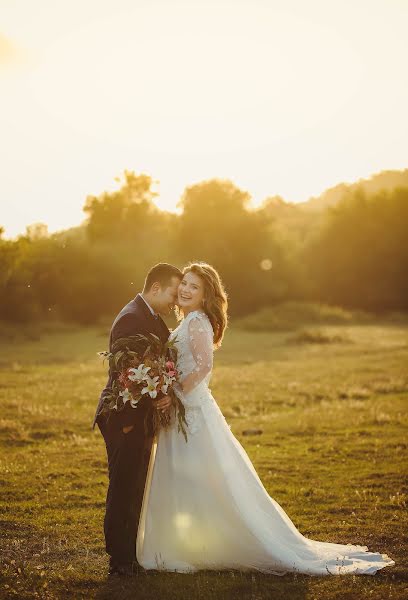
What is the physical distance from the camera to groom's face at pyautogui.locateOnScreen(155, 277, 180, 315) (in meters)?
7.52

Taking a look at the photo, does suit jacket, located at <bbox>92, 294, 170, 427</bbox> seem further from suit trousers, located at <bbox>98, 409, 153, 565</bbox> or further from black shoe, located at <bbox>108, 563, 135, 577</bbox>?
black shoe, located at <bbox>108, 563, 135, 577</bbox>

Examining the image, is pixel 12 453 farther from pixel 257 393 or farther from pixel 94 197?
pixel 94 197

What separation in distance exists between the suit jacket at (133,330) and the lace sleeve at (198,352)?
37 centimetres

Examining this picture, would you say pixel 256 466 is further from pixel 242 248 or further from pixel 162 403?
pixel 242 248

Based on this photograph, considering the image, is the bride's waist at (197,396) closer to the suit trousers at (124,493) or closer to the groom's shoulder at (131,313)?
the suit trousers at (124,493)

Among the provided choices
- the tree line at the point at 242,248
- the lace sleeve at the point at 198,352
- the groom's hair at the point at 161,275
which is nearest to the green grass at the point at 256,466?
the lace sleeve at the point at 198,352

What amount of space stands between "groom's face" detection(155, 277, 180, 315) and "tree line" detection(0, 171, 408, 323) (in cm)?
2998

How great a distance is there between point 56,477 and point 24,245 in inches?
379

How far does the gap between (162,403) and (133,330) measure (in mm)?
798

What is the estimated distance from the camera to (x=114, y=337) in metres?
7.09

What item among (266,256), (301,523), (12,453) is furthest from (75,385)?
(266,256)

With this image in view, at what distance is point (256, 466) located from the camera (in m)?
12.5

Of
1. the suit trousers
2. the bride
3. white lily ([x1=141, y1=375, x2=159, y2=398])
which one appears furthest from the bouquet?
the bride

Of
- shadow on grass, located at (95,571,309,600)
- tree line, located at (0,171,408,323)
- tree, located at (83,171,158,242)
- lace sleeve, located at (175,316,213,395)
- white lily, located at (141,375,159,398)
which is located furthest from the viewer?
tree, located at (83,171,158,242)
